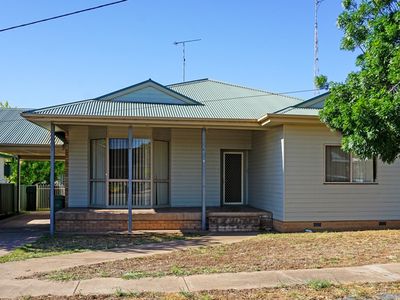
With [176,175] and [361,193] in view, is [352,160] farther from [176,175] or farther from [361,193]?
[176,175]

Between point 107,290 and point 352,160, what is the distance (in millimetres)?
10135

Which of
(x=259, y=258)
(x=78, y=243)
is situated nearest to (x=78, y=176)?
(x=78, y=243)

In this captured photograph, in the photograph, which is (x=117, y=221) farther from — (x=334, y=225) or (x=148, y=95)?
(x=334, y=225)

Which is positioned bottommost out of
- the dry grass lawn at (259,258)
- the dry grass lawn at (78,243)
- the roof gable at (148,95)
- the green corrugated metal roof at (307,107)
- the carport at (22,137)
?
the dry grass lawn at (78,243)

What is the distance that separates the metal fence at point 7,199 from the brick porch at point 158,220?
7.09 metres

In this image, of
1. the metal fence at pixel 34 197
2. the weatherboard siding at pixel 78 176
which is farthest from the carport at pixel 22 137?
the metal fence at pixel 34 197

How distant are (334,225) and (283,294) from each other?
8.15 metres

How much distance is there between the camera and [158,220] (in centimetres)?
1480

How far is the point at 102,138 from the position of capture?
16266mm

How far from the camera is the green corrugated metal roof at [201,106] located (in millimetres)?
14500

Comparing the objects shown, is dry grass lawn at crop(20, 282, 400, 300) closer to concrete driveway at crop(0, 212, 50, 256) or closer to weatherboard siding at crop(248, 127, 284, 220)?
concrete driveway at crop(0, 212, 50, 256)

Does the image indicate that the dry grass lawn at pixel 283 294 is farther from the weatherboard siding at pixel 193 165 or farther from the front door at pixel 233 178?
the front door at pixel 233 178

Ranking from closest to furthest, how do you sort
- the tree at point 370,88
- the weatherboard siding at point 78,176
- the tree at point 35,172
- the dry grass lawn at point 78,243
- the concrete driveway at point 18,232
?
the tree at point 370,88
the dry grass lawn at point 78,243
the concrete driveway at point 18,232
the weatherboard siding at point 78,176
the tree at point 35,172

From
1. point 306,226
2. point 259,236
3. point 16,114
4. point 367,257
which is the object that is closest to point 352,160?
point 306,226
